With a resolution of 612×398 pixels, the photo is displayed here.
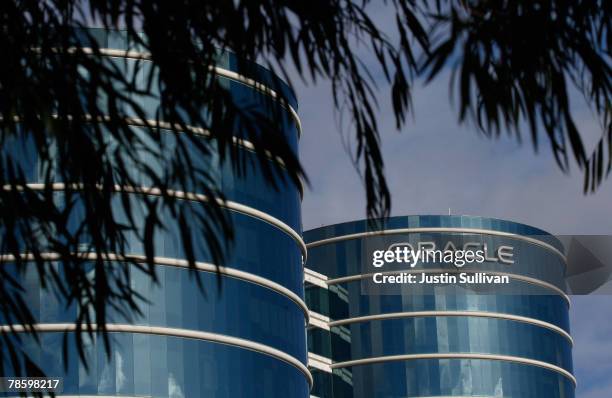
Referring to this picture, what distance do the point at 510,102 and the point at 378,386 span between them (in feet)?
219

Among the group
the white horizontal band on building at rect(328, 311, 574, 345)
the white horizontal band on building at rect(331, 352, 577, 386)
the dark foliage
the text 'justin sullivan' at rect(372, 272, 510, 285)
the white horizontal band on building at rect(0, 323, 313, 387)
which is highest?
the text 'justin sullivan' at rect(372, 272, 510, 285)

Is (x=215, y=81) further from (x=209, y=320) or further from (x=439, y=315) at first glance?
(x=439, y=315)

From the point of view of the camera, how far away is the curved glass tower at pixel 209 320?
42.2m

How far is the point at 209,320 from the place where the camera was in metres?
44.0

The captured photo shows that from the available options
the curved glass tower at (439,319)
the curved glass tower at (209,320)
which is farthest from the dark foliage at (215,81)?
the curved glass tower at (439,319)

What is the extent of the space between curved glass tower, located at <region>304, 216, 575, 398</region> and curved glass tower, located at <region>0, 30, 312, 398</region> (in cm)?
2717

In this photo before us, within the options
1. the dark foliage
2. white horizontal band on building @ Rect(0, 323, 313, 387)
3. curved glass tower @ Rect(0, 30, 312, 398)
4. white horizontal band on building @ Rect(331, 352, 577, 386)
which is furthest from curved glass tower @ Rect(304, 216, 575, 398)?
the dark foliage

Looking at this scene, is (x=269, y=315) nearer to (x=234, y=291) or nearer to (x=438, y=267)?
(x=234, y=291)

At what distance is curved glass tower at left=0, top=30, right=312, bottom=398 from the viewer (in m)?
42.2

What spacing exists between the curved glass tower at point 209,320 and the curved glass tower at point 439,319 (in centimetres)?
2717

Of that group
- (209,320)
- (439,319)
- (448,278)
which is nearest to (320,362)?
(439,319)

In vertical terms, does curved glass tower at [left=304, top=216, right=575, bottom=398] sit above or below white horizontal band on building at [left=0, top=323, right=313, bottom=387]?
above

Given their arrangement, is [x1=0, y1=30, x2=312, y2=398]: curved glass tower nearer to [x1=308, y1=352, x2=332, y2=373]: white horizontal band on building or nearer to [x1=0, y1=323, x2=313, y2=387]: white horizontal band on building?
[x1=0, y1=323, x2=313, y2=387]: white horizontal band on building

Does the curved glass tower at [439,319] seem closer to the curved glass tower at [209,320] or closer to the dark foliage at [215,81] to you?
the curved glass tower at [209,320]
